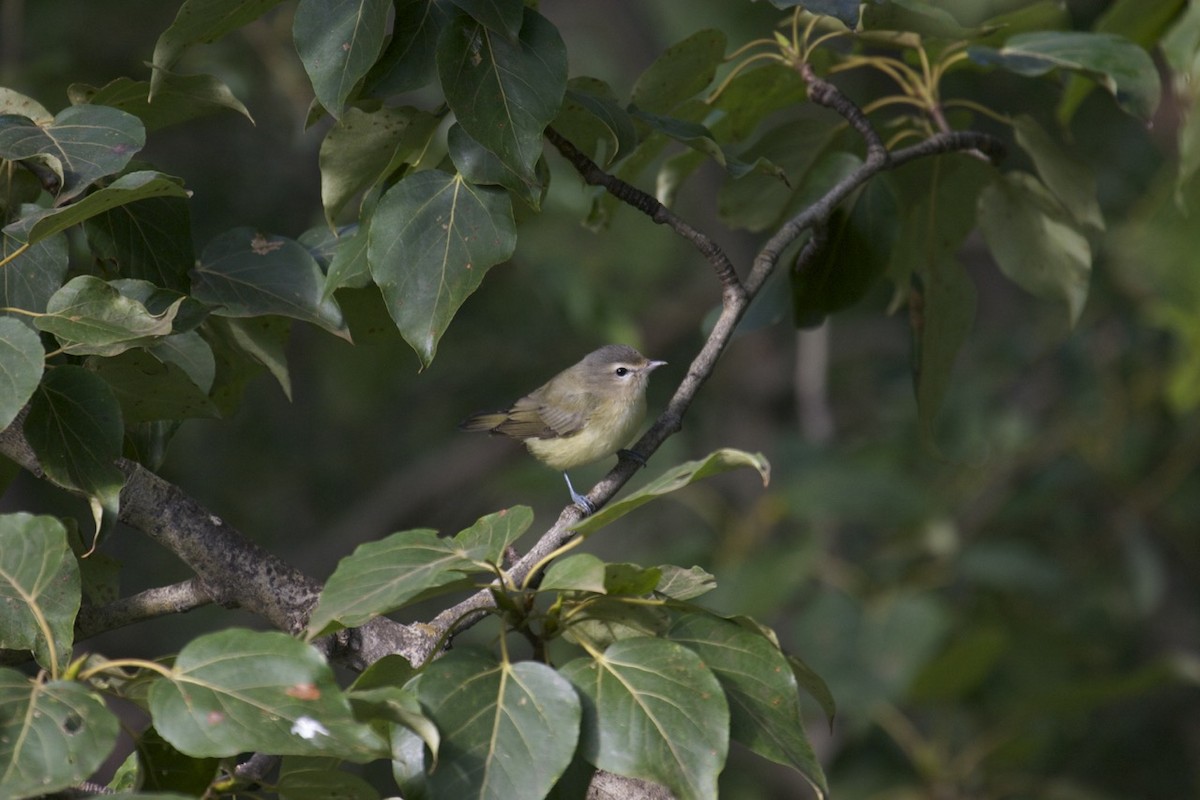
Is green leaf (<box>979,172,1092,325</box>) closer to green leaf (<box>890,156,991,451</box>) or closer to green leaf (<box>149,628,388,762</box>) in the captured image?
green leaf (<box>890,156,991,451</box>)

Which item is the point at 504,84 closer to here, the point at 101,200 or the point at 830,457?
the point at 101,200

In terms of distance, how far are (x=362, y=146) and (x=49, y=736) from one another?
→ 1.17 m

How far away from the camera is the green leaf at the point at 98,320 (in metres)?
1.85

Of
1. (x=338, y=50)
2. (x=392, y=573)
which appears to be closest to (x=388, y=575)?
(x=392, y=573)

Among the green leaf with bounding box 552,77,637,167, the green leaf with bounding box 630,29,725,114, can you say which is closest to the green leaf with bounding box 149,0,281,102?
the green leaf with bounding box 552,77,637,167

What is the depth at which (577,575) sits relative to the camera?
164 cm

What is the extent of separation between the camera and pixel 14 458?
215 centimetres

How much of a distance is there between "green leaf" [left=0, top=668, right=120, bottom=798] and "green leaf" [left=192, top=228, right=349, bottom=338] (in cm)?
81

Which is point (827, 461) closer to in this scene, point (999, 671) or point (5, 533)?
point (999, 671)

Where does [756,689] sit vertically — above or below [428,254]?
below

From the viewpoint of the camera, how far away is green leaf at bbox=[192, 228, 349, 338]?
221 cm

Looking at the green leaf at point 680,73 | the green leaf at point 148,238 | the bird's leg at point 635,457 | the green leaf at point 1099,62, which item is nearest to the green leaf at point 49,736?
the green leaf at point 148,238

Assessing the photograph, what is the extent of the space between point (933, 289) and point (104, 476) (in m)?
1.97

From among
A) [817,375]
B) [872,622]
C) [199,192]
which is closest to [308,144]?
[199,192]
